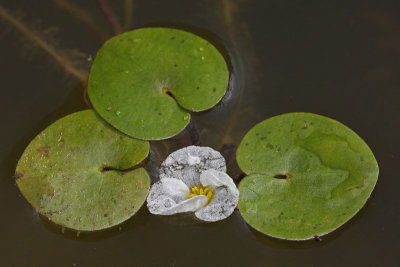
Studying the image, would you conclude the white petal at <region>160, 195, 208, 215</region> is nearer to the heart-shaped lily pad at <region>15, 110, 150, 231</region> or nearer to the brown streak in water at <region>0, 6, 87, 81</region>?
the heart-shaped lily pad at <region>15, 110, 150, 231</region>

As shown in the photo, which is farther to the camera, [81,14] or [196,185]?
[81,14]

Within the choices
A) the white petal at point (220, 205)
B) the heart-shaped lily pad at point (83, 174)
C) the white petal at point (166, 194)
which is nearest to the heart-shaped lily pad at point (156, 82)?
the heart-shaped lily pad at point (83, 174)

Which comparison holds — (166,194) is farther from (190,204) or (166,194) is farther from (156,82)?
(156,82)

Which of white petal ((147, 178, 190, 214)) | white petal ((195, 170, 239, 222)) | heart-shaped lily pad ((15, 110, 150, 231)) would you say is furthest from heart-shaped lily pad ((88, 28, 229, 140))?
white petal ((195, 170, 239, 222))

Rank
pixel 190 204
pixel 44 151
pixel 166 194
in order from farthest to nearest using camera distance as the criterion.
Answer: pixel 44 151
pixel 166 194
pixel 190 204

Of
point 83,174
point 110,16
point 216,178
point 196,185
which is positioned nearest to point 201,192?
point 196,185

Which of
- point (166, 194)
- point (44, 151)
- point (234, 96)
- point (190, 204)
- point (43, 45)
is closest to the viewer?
point (190, 204)

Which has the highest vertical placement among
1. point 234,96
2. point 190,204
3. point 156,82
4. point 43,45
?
point 43,45
